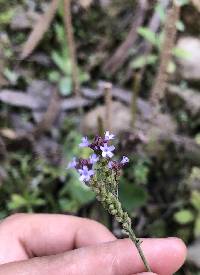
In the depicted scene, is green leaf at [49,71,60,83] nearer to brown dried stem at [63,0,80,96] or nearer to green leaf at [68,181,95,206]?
brown dried stem at [63,0,80,96]

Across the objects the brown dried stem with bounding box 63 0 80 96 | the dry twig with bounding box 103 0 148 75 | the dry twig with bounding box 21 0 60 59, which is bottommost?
the brown dried stem with bounding box 63 0 80 96

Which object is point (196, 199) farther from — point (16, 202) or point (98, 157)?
point (98, 157)

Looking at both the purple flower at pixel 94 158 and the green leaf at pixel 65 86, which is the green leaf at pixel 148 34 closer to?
the green leaf at pixel 65 86

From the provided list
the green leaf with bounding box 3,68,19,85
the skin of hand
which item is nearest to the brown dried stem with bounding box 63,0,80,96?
the green leaf with bounding box 3,68,19,85


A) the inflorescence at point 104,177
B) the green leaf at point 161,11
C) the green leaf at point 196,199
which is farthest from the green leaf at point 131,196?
the inflorescence at point 104,177

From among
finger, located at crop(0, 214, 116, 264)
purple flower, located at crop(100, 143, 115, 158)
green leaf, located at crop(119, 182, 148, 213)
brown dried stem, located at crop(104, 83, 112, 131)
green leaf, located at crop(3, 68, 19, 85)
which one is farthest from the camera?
green leaf, located at crop(3, 68, 19, 85)

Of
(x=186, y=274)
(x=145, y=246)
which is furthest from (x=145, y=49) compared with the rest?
(x=145, y=246)

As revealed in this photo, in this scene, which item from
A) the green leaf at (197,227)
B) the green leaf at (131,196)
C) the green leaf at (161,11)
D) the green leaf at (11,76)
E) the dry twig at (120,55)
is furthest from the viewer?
the dry twig at (120,55)
